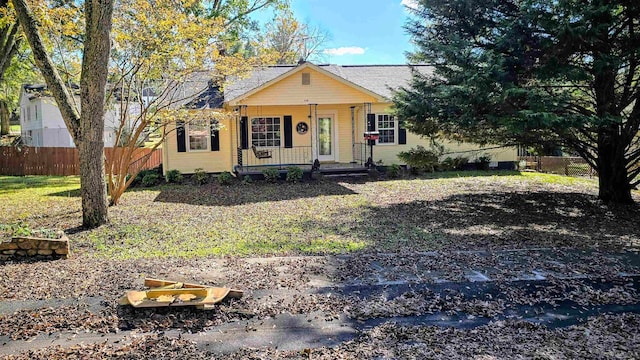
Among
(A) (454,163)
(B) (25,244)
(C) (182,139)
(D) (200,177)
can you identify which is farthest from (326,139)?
(B) (25,244)

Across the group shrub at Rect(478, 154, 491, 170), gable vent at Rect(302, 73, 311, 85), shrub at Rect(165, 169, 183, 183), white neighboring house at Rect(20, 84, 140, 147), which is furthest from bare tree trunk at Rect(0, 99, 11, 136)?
shrub at Rect(478, 154, 491, 170)

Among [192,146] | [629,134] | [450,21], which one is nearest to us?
[629,134]

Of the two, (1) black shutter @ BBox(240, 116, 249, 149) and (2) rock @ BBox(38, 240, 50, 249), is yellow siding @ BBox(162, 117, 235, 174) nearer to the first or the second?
(1) black shutter @ BBox(240, 116, 249, 149)

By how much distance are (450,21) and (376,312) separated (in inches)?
313

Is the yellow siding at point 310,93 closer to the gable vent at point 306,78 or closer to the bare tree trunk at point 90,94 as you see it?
the gable vent at point 306,78

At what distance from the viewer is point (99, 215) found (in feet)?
28.1

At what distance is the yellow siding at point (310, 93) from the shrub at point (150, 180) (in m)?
4.39

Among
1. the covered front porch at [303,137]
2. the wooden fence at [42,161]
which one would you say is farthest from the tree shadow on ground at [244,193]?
the wooden fence at [42,161]

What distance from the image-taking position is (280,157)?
1684 cm

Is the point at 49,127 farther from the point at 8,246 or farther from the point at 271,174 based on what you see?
the point at 8,246

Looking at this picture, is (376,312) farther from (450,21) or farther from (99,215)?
(450,21)

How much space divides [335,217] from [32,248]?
5342mm

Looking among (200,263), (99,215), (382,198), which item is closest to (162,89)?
(99,215)

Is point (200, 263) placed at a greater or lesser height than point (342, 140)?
lesser
